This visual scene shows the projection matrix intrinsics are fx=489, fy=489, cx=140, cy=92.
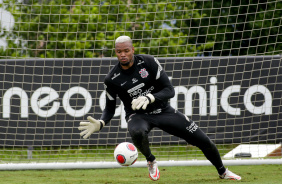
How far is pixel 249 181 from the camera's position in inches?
258

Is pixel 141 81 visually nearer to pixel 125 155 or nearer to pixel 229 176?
pixel 125 155

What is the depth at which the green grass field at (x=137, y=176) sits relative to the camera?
22.7 feet

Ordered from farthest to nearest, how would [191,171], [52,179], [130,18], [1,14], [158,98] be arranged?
[130,18] < [1,14] < [191,171] < [52,179] < [158,98]

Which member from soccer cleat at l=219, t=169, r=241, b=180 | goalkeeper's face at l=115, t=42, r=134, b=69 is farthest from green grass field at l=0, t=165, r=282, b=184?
Answer: goalkeeper's face at l=115, t=42, r=134, b=69

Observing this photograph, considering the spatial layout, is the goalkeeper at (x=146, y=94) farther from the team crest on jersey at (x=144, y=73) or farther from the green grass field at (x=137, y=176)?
the green grass field at (x=137, y=176)

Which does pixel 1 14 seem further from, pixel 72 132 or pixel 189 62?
pixel 189 62

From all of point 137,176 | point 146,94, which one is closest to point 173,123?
point 146,94

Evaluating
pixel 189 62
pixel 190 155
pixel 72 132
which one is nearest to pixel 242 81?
pixel 189 62

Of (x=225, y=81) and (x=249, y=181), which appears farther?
(x=225, y=81)

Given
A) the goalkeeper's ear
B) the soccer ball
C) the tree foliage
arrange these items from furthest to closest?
the tree foliage
the soccer ball
the goalkeeper's ear

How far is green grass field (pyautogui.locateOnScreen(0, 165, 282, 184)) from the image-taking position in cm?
693

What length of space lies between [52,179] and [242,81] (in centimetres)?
473

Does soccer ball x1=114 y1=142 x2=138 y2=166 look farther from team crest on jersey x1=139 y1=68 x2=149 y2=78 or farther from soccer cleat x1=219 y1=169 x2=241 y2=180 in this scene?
soccer cleat x1=219 y1=169 x2=241 y2=180

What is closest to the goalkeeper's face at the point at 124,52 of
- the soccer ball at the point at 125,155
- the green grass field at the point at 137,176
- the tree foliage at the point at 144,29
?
the soccer ball at the point at 125,155
